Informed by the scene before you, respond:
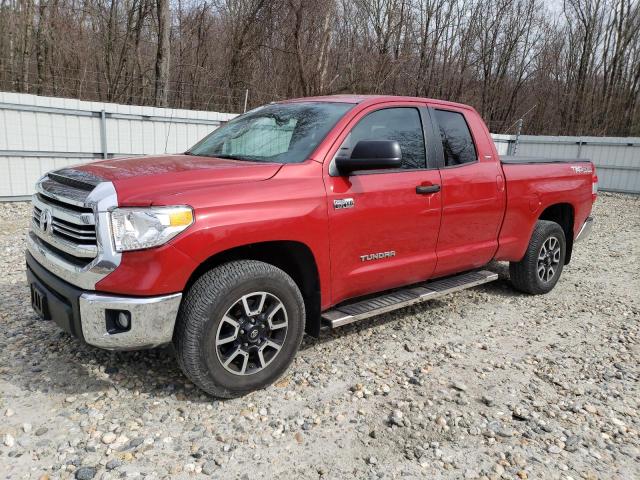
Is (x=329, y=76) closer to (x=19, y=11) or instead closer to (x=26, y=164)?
(x=19, y=11)

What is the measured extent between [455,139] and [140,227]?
2.88m

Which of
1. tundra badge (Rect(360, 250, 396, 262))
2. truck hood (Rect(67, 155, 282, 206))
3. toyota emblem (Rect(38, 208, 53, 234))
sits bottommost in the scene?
tundra badge (Rect(360, 250, 396, 262))

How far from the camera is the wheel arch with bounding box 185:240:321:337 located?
3.04 meters

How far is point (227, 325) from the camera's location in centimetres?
299

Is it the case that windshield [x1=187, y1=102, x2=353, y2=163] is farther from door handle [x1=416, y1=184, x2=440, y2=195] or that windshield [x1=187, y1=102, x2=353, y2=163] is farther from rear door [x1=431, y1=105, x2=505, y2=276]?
rear door [x1=431, y1=105, x2=505, y2=276]

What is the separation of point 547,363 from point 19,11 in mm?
16995

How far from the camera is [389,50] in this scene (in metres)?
20.1

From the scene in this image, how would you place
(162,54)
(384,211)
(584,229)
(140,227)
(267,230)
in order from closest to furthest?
(140,227) → (267,230) → (384,211) → (584,229) → (162,54)

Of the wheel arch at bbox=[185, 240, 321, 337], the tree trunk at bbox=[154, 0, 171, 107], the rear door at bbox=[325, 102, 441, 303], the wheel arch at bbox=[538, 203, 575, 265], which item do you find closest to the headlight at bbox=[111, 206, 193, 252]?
the wheel arch at bbox=[185, 240, 321, 337]

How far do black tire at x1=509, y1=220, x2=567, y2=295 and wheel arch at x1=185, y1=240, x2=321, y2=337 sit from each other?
2.79 metres

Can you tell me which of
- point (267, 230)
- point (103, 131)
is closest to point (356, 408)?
point (267, 230)

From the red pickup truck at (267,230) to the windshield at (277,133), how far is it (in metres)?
A: 0.02

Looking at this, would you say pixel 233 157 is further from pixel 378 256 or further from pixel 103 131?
pixel 103 131

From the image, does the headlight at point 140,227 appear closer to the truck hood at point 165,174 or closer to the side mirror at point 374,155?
the truck hood at point 165,174
